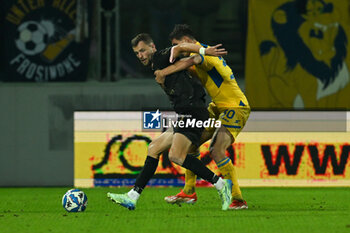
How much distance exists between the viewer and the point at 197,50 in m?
7.83

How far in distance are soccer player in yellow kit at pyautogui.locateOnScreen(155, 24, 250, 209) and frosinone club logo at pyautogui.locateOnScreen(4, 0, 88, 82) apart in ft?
13.1

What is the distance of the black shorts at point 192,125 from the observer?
8.07m

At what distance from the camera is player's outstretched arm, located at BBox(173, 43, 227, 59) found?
7.69 metres

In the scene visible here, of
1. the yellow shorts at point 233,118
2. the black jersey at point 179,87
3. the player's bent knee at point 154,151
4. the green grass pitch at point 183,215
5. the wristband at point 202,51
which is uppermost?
the wristband at point 202,51

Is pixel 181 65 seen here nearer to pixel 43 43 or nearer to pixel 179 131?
pixel 179 131

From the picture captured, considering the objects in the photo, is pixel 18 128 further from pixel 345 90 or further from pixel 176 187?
pixel 345 90

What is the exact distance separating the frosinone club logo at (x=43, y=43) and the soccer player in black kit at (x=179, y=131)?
413 cm

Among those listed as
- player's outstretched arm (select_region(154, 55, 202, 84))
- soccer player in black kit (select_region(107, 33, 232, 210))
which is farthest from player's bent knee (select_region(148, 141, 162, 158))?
player's outstretched arm (select_region(154, 55, 202, 84))

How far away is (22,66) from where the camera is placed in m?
12.2

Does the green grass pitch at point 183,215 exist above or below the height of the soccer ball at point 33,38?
below

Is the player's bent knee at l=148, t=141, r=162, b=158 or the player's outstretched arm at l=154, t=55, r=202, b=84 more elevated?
the player's outstretched arm at l=154, t=55, r=202, b=84

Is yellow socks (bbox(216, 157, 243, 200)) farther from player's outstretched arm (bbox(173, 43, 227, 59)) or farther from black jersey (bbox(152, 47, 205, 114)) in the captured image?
player's outstretched arm (bbox(173, 43, 227, 59))

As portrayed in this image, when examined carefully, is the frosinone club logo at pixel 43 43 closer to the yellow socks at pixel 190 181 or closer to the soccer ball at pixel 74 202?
the yellow socks at pixel 190 181

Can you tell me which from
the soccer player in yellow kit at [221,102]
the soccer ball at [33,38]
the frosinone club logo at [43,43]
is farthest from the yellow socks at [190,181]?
the soccer ball at [33,38]
